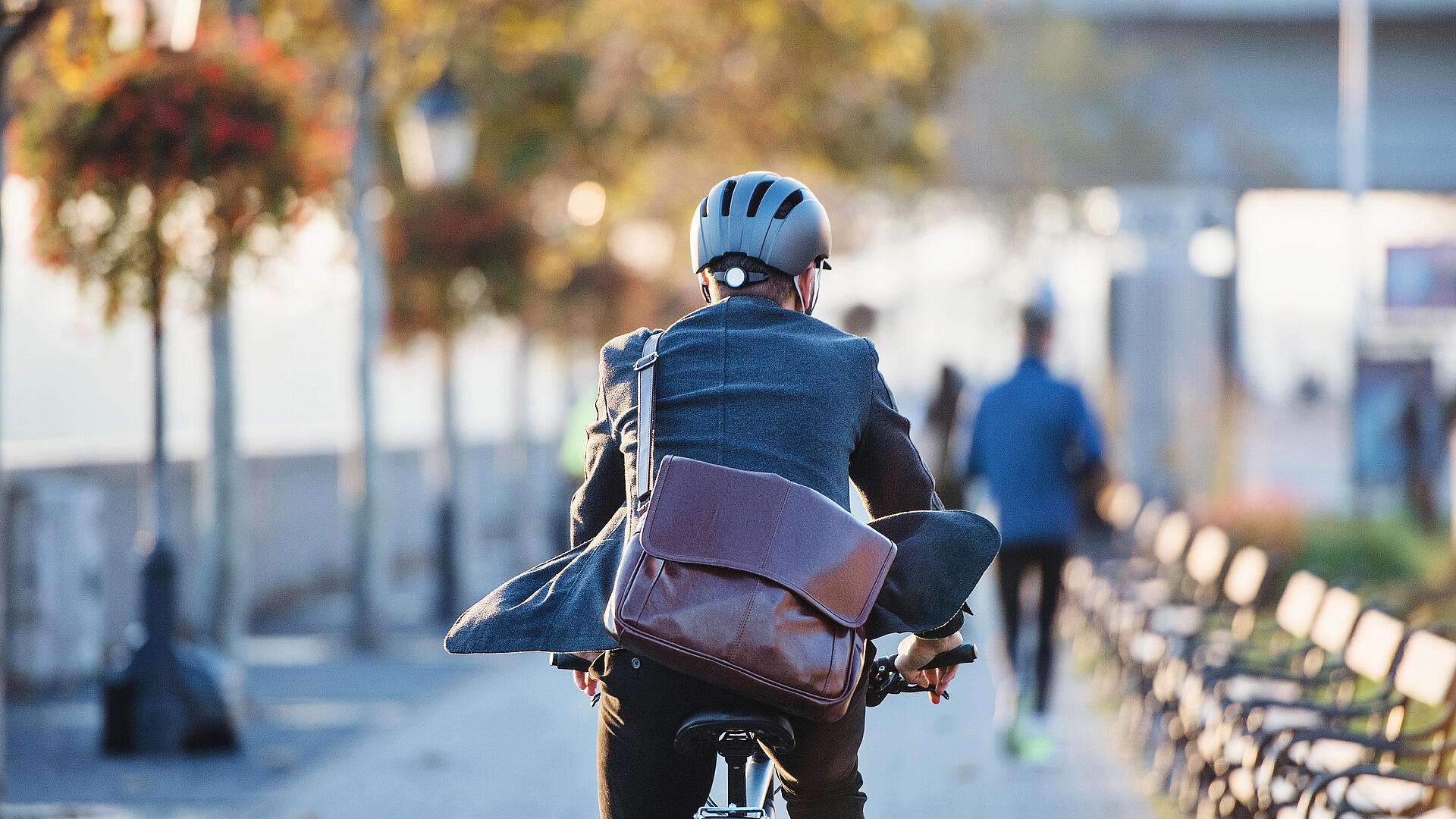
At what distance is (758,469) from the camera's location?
3.24 m

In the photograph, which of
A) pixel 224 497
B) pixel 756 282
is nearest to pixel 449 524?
pixel 224 497

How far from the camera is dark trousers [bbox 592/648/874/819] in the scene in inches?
126

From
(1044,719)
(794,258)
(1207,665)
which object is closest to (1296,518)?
(1044,719)

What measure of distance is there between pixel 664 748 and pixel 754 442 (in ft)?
1.84

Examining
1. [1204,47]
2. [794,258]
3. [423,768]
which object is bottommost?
[423,768]

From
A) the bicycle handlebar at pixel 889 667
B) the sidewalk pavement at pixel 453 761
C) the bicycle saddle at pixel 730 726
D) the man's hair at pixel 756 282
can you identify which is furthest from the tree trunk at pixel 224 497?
the bicycle saddle at pixel 730 726

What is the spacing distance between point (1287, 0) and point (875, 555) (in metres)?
22.3

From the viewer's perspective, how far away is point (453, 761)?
8.53 metres

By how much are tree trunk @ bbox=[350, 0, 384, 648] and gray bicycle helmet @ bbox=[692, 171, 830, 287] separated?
9.19 m

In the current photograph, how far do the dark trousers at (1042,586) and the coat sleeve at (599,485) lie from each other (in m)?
4.69

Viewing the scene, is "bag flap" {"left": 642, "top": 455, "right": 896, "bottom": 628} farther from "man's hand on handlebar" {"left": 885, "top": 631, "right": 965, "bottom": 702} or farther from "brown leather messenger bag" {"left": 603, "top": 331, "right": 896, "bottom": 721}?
"man's hand on handlebar" {"left": 885, "top": 631, "right": 965, "bottom": 702}

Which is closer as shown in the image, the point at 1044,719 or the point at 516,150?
the point at 1044,719

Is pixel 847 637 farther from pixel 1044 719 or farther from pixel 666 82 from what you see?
pixel 666 82

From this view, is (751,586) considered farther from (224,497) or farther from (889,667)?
(224,497)
